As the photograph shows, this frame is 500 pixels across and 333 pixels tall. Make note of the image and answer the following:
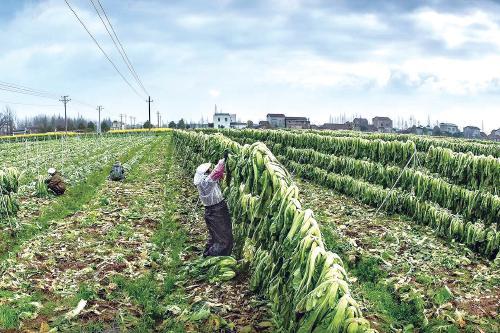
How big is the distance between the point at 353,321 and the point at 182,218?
11061mm

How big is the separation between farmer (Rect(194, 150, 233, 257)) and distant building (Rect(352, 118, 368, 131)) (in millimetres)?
131903

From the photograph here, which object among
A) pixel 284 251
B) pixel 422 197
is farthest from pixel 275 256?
pixel 422 197

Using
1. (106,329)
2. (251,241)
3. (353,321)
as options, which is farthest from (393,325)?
(106,329)

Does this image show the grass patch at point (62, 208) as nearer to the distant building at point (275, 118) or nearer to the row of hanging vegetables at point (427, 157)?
the row of hanging vegetables at point (427, 157)

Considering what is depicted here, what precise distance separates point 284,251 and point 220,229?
372cm

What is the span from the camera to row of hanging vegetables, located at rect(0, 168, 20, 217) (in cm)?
1336

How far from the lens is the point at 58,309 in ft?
25.9

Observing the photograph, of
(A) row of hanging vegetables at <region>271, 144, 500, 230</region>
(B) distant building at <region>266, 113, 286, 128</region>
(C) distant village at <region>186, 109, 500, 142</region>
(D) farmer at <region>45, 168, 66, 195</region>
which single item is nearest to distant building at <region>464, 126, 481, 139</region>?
(C) distant village at <region>186, 109, 500, 142</region>

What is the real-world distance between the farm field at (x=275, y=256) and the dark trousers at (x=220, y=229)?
305mm

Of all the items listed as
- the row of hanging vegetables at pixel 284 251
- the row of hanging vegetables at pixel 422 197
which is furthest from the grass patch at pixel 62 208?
the row of hanging vegetables at pixel 422 197

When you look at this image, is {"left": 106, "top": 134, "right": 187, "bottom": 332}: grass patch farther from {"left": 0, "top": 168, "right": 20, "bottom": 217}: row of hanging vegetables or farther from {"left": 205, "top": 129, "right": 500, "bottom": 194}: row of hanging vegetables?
{"left": 205, "top": 129, "right": 500, "bottom": 194}: row of hanging vegetables

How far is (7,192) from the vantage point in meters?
13.6

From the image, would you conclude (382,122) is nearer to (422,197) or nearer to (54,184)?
(422,197)

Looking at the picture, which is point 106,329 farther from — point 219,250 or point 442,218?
point 442,218
